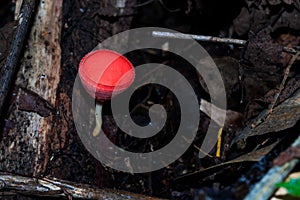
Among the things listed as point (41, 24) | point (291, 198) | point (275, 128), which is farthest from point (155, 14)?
point (291, 198)

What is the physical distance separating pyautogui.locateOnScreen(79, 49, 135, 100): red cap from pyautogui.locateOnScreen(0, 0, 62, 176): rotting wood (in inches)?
13.8

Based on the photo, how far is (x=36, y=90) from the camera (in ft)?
7.90

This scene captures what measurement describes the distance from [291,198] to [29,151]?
1.48 metres

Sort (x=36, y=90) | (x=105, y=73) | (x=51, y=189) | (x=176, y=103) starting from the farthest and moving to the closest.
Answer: (x=176, y=103) → (x=36, y=90) → (x=105, y=73) → (x=51, y=189)

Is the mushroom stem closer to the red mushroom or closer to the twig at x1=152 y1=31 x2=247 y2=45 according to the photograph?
the red mushroom

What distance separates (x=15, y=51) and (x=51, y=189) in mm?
870

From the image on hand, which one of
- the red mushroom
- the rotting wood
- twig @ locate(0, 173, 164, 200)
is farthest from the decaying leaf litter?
the red mushroom

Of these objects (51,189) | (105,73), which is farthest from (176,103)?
(51,189)

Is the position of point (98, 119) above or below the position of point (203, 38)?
below

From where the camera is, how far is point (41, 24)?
8.31 feet

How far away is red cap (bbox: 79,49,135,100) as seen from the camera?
2180 millimetres

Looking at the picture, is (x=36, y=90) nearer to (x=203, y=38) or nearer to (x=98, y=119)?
(x=98, y=119)

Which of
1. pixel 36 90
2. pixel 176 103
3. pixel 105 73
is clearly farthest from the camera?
pixel 176 103

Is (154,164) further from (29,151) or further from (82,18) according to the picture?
(82,18)
